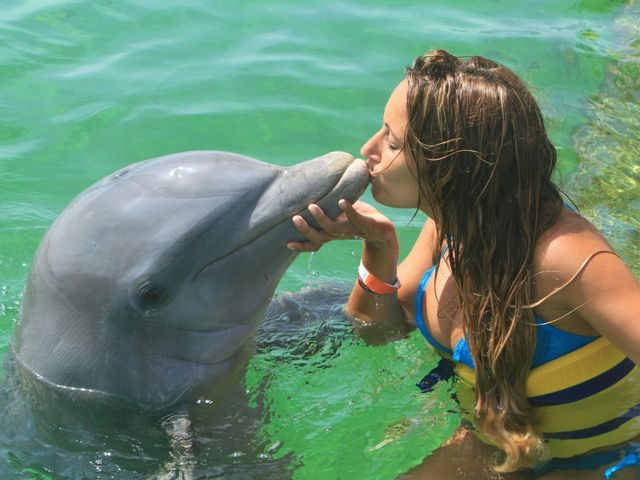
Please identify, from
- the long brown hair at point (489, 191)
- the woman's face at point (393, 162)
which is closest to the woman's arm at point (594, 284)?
the long brown hair at point (489, 191)

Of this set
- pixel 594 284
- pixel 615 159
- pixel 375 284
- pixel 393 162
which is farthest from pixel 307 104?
pixel 594 284

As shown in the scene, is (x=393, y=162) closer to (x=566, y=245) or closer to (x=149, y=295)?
(x=566, y=245)

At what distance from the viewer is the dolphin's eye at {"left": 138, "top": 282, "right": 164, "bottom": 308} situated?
4.60m

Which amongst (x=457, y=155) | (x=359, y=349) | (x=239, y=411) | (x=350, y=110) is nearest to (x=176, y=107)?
(x=350, y=110)

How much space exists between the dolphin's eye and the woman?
66 centimetres

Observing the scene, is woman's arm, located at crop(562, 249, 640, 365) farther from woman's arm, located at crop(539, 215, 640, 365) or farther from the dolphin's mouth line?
the dolphin's mouth line

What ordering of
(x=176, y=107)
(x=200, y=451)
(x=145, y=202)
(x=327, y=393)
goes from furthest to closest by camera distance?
1. (x=176, y=107)
2. (x=327, y=393)
3. (x=200, y=451)
4. (x=145, y=202)

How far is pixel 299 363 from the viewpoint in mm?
5895

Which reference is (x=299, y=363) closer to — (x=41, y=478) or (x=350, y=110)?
(x=41, y=478)

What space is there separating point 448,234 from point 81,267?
5.51 ft

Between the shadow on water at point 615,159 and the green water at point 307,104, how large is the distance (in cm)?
2

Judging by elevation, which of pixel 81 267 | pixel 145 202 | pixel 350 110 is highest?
pixel 145 202

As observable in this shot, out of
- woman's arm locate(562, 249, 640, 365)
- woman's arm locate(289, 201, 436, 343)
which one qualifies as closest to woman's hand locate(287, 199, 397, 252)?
woman's arm locate(289, 201, 436, 343)

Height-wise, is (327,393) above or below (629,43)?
below
